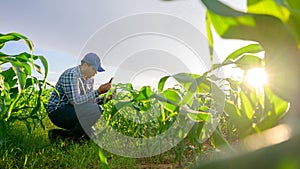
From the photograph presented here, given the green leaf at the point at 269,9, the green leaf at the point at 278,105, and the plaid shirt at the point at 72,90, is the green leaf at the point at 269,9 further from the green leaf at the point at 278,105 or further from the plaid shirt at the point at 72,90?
the plaid shirt at the point at 72,90

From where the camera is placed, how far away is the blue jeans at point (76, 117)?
111 inches

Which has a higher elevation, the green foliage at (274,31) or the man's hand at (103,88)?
the green foliage at (274,31)

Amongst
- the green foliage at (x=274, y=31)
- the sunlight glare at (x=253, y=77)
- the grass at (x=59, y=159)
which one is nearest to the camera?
the green foliage at (x=274, y=31)

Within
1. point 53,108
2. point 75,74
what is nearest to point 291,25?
point 75,74

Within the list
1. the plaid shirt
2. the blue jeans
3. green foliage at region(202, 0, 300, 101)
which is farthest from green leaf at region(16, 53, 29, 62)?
green foliage at region(202, 0, 300, 101)

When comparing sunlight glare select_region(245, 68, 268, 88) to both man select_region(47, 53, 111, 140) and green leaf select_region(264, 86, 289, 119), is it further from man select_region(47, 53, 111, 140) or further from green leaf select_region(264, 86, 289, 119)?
man select_region(47, 53, 111, 140)

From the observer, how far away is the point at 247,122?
20.6 inches

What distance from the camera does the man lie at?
275 cm

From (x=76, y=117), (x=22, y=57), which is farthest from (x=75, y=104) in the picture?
(x=22, y=57)

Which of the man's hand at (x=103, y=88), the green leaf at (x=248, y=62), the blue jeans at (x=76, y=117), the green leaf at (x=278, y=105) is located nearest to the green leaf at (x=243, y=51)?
the green leaf at (x=248, y=62)

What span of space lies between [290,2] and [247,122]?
0.23 metres

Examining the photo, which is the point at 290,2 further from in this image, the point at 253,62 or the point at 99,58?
the point at 99,58

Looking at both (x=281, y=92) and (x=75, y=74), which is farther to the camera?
(x=75, y=74)

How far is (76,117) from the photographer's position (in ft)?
9.32
